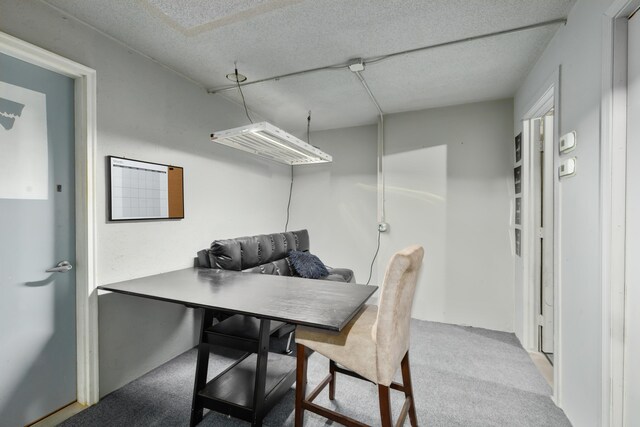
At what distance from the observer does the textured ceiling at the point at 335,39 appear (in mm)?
1666

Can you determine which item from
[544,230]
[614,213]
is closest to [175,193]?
[614,213]

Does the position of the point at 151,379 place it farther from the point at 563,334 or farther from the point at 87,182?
the point at 563,334

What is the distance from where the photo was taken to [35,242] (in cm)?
166

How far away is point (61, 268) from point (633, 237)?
3.06m

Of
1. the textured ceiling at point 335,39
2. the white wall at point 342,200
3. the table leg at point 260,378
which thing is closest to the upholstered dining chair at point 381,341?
the table leg at point 260,378

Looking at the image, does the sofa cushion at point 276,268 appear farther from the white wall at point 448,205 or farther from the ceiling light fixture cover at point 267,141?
the ceiling light fixture cover at point 267,141

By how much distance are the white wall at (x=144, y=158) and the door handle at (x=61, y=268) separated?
0.51 ft

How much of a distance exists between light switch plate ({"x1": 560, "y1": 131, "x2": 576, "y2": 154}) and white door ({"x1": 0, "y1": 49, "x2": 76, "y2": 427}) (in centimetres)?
312

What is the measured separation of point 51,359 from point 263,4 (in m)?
2.51

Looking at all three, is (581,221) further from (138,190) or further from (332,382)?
(138,190)

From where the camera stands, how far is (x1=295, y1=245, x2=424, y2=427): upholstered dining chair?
1.24m

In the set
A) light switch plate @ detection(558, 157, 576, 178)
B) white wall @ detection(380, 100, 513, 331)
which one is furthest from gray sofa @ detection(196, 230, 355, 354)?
light switch plate @ detection(558, 157, 576, 178)

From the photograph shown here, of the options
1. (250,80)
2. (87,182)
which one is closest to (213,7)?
(250,80)

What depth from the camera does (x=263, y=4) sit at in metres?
1.62
